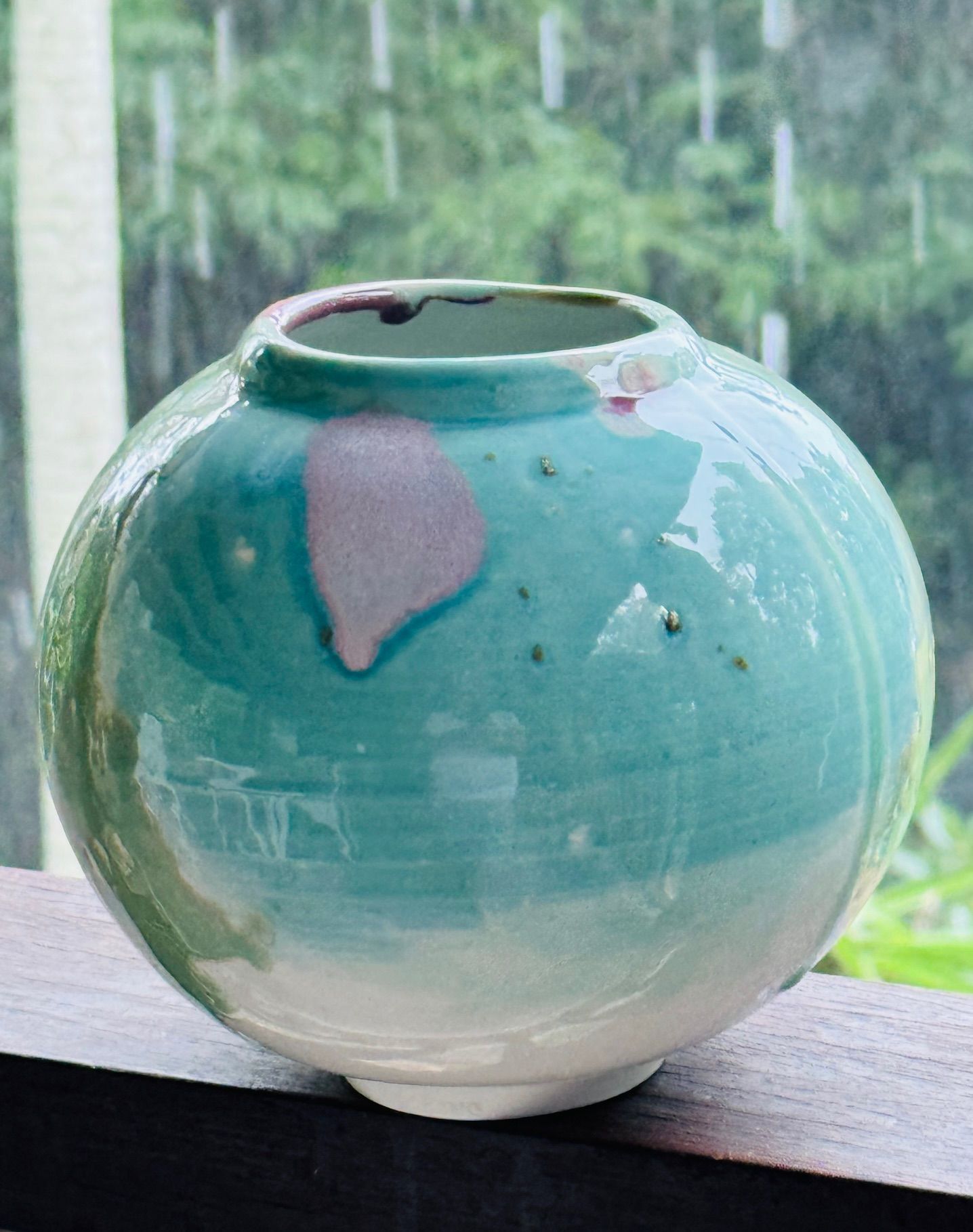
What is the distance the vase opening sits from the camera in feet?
2.05

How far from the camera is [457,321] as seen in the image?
2.15 ft

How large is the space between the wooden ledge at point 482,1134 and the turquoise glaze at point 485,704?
86 millimetres

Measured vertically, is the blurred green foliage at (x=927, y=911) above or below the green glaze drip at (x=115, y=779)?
below

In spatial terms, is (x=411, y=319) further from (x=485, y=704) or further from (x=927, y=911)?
(x=927, y=911)

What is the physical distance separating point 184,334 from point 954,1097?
1671 mm

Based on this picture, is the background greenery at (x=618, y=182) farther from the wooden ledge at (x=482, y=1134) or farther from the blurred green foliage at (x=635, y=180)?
the wooden ledge at (x=482, y=1134)

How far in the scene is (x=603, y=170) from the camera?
2049 millimetres

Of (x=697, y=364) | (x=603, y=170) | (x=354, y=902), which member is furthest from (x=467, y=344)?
(x=603, y=170)

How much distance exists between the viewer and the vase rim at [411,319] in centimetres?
51

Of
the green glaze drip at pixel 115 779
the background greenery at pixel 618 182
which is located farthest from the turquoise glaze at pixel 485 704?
the background greenery at pixel 618 182

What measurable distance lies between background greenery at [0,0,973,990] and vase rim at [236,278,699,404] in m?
1.44

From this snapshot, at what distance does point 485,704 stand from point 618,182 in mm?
1705

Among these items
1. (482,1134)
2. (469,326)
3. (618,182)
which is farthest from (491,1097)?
(618,182)

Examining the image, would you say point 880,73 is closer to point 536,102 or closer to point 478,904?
point 536,102
